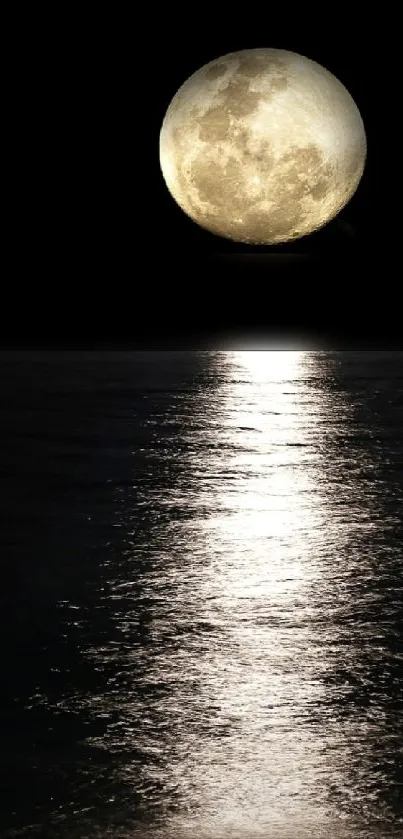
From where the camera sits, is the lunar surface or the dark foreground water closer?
the dark foreground water

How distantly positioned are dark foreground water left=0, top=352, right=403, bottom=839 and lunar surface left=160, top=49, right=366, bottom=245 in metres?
22.0

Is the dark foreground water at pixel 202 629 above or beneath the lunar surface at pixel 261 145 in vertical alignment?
beneath

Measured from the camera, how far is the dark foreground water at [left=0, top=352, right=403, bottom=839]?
5.18 meters

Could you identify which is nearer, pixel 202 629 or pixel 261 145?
pixel 202 629

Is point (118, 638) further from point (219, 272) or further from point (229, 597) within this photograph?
point (219, 272)

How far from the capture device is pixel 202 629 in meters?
7.30

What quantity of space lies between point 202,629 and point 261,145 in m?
29.8

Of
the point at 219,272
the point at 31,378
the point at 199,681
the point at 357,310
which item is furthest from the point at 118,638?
the point at 219,272

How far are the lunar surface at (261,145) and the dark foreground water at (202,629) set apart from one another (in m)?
22.0

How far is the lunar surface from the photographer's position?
1437 inches

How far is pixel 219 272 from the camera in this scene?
126 feet

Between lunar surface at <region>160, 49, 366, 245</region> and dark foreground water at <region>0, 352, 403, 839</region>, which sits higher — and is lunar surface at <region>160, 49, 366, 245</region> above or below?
above

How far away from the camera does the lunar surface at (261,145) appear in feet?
120

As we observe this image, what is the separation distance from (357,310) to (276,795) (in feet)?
94.0
